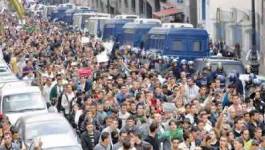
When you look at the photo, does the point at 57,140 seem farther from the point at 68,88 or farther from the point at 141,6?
the point at 141,6

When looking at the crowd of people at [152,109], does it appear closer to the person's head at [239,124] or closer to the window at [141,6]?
the person's head at [239,124]

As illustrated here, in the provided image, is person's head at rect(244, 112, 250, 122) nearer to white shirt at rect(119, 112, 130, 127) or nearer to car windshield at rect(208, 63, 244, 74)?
white shirt at rect(119, 112, 130, 127)

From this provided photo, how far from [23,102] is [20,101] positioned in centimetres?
8

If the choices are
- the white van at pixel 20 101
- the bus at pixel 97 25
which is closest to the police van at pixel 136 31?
Answer: the bus at pixel 97 25

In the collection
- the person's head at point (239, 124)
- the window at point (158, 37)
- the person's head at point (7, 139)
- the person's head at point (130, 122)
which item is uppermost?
the window at point (158, 37)

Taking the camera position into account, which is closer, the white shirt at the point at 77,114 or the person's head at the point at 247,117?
the person's head at the point at 247,117

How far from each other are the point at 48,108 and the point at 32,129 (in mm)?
4181

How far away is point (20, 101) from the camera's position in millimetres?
25172

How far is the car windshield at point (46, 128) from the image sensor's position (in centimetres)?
2019

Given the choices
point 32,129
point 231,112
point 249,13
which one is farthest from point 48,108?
point 249,13

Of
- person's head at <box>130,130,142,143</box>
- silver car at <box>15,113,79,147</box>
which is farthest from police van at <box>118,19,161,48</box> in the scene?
person's head at <box>130,130,142,143</box>

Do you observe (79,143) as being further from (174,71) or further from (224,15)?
(224,15)

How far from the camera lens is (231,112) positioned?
20.1 metres

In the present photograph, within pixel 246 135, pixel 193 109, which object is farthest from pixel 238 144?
pixel 193 109
